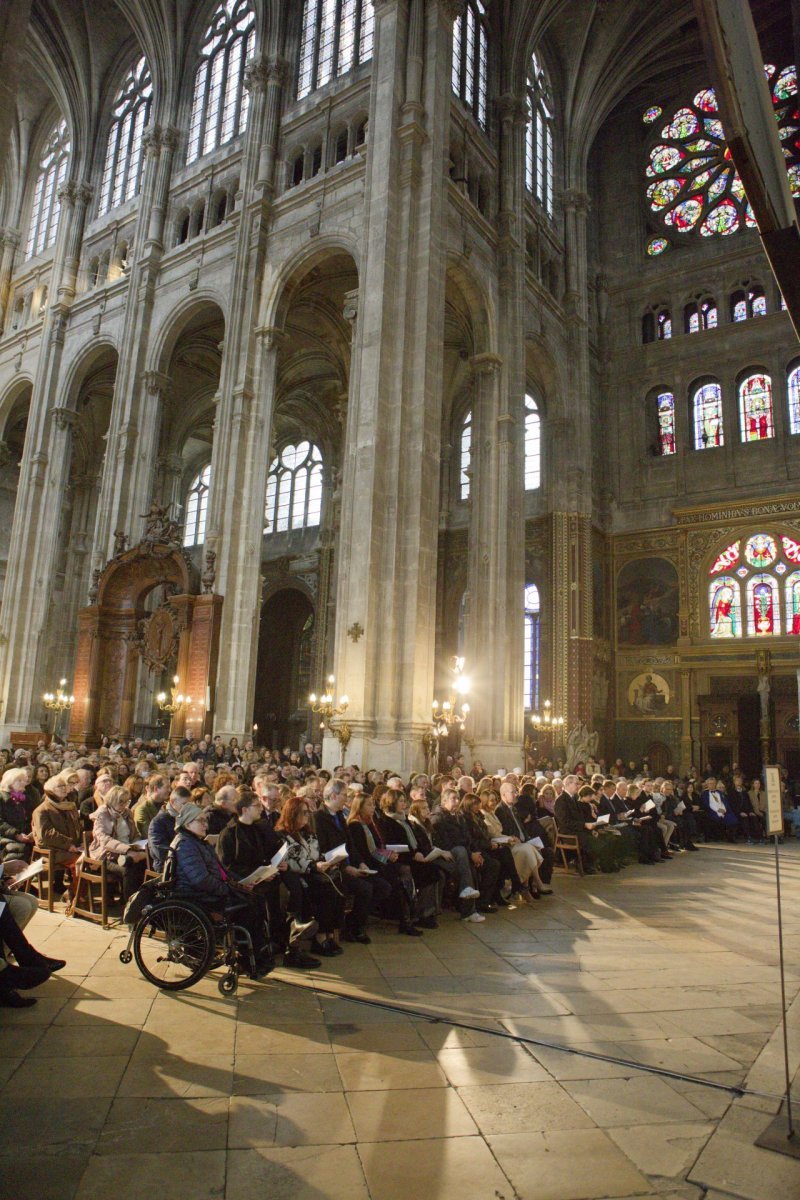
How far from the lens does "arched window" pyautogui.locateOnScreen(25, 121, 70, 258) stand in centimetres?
3072

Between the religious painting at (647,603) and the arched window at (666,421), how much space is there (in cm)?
396

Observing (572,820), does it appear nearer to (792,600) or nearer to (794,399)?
(792,600)

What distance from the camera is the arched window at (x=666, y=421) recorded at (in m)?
26.1

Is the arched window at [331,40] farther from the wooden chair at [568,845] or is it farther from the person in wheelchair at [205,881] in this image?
the person in wheelchair at [205,881]

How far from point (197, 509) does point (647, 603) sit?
20.1 meters

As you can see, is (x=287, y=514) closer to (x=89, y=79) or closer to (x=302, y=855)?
(x=89, y=79)

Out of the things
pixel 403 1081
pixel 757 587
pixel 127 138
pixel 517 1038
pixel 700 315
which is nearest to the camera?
pixel 403 1081

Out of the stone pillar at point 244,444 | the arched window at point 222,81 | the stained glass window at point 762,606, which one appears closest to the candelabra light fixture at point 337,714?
the stone pillar at point 244,444

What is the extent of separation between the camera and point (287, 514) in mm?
32906

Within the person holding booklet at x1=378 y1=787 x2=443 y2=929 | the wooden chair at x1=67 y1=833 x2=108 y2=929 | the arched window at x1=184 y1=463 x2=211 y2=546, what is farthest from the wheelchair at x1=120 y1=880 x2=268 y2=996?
the arched window at x1=184 y1=463 x2=211 y2=546

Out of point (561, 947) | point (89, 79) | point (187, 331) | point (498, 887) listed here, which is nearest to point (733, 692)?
point (498, 887)

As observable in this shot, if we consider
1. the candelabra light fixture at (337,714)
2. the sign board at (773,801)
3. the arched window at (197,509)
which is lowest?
the sign board at (773,801)

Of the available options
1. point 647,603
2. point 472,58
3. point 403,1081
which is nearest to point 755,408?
Result: point 647,603

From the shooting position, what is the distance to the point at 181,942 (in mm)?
5090
